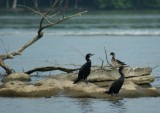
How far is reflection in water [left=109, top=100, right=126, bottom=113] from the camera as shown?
2447 centimetres

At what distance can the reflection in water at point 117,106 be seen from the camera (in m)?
24.5

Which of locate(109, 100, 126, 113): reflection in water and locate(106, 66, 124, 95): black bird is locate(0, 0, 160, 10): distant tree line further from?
locate(109, 100, 126, 113): reflection in water

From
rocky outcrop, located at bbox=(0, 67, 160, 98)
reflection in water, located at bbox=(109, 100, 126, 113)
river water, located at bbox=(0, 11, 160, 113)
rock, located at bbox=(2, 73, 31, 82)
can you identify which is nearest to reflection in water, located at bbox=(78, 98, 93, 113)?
river water, located at bbox=(0, 11, 160, 113)

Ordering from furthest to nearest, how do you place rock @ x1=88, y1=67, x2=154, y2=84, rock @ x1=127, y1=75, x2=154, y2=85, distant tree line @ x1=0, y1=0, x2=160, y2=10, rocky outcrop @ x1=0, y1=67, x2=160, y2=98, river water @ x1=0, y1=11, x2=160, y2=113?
1. distant tree line @ x1=0, y1=0, x2=160, y2=10
2. rock @ x1=127, y1=75, x2=154, y2=85
3. rock @ x1=88, y1=67, x2=154, y2=84
4. rocky outcrop @ x1=0, y1=67, x2=160, y2=98
5. river water @ x1=0, y1=11, x2=160, y2=113

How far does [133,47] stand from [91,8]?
78212 millimetres

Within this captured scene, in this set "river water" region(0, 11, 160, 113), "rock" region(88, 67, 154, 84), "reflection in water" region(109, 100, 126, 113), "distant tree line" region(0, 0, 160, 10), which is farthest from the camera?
"distant tree line" region(0, 0, 160, 10)

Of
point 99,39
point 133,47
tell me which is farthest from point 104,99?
point 99,39

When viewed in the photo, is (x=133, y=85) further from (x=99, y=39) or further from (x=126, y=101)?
(x=99, y=39)

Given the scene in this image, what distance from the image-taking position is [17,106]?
25422 millimetres

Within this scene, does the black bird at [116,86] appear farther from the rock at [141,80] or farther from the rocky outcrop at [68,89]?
the rock at [141,80]

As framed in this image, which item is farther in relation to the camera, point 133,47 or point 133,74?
Answer: point 133,47

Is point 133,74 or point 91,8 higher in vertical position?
point 133,74

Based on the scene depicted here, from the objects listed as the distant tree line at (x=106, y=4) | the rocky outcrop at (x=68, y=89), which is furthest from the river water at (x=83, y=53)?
the distant tree line at (x=106, y=4)

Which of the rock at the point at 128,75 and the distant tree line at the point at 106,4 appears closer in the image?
the rock at the point at 128,75
